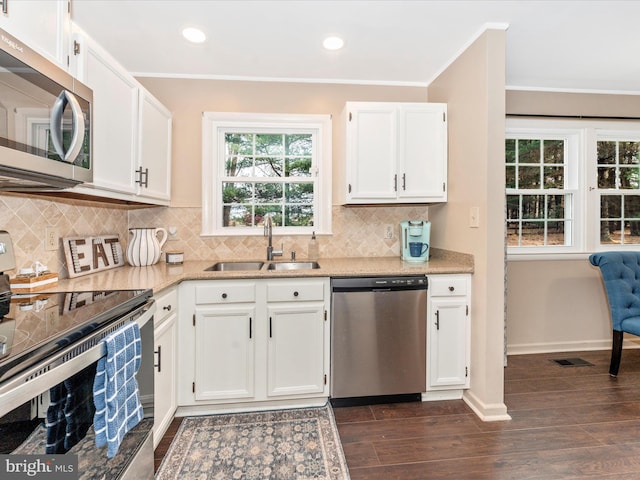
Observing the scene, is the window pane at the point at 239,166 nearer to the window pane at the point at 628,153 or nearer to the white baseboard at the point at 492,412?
the white baseboard at the point at 492,412

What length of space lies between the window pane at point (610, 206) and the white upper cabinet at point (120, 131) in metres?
3.96

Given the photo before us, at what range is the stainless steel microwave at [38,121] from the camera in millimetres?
1036

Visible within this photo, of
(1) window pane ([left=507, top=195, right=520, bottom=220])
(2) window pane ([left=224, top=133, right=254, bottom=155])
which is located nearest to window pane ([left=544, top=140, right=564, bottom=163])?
(1) window pane ([left=507, top=195, right=520, bottom=220])

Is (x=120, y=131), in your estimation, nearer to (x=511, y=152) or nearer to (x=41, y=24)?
(x=41, y=24)

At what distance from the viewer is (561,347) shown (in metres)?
3.35

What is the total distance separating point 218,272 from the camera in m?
2.29

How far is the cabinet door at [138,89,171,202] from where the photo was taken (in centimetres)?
233

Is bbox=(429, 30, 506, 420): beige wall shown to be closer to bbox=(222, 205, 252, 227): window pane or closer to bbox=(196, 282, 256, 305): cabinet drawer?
bbox=(196, 282, 256, 305): cabinet drawer

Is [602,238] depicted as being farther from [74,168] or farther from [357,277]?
[74,168]

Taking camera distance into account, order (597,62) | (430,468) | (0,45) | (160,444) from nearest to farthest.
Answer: (0,45) < (430,468) < (160,444) < (597,62)

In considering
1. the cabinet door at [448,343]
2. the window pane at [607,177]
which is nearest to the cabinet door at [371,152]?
the cabinet door at [448,343]

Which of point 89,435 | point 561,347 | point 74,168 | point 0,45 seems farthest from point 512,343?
point 0,45

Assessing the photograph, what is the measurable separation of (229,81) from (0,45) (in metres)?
2.16

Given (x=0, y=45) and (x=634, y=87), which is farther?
(x=634, y=87)
